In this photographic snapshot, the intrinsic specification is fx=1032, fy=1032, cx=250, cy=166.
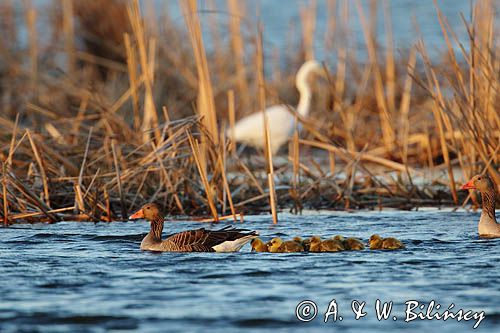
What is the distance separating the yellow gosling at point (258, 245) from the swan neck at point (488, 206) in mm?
1628

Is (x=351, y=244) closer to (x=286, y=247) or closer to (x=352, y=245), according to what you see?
(x=352, y=245)

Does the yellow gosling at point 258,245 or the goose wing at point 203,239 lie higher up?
the goose wing at point 203,239

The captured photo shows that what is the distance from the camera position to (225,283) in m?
5.73

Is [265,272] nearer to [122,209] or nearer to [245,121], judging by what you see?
[122,209]

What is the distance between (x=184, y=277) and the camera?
5.92m

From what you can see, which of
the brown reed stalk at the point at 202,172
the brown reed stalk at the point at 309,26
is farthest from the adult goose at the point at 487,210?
the brown reed stalk at the point at 309,26

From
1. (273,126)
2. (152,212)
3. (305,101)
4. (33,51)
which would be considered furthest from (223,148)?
(33,51)

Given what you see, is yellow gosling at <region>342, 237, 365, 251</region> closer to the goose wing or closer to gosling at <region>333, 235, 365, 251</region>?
gosling at <region>333, 235, 365, 251</region>

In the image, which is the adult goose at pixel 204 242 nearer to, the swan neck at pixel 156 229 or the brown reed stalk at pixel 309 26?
the swan neck at pixel 156 229

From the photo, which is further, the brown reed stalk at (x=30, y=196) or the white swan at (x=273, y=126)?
the white swan at (x=273, y=126)

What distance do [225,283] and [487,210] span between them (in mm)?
2460

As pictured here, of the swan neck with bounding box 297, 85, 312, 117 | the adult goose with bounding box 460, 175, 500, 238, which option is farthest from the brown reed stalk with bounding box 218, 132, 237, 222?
the swan neck with bounding box 297, 85, 312, 117

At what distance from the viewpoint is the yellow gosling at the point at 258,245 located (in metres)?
6.79

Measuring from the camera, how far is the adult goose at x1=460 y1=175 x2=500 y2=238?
7148 mm
